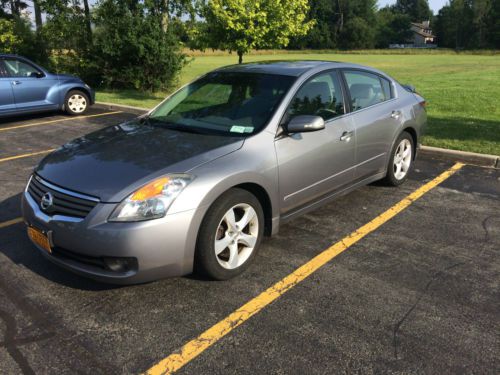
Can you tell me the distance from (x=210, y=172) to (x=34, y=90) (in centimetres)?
850

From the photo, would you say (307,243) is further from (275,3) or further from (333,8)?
(333,8)

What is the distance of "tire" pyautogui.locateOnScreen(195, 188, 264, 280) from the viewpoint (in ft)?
10.2

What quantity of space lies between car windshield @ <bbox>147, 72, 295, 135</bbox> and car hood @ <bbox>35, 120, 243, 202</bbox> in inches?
7.6

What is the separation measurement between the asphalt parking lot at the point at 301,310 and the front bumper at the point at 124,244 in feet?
0.96

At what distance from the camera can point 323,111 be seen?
13.8ft

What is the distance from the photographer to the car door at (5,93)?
9469mm

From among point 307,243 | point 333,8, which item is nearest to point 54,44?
point 307,243

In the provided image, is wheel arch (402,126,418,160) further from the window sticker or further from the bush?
the bush

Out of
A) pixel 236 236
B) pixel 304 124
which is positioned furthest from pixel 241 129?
pixel 236 236

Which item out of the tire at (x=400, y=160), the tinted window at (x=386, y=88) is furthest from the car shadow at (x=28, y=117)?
the tire at (x=400, y=160)

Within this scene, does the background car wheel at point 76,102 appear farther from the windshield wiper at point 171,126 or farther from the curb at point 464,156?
the curb at point 464,156

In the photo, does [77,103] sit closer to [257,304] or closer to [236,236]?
[236,236]

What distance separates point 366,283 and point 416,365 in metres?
0.90

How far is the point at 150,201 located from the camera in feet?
9.55
